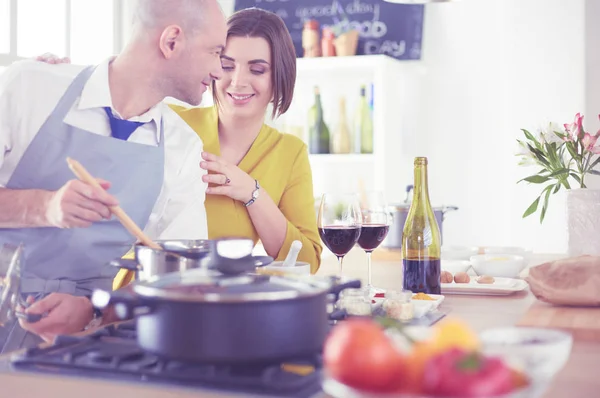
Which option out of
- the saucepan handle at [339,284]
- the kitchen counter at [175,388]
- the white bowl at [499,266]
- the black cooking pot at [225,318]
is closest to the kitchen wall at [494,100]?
the white bowl at [499,266]

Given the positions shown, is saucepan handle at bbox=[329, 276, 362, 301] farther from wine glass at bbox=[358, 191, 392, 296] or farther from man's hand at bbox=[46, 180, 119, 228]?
wine glass at bbox=[358, 191, 392, 296]

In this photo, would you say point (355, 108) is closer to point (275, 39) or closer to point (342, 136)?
point (342, 136)

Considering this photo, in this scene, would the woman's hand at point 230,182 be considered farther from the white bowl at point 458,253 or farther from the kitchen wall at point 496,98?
the kitchen wall at point 496,98

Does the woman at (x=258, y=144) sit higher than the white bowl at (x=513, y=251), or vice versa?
the woman at (x=258, y=144)

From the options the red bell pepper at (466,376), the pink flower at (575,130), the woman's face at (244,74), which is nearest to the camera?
the red bell pepper at (466,376)

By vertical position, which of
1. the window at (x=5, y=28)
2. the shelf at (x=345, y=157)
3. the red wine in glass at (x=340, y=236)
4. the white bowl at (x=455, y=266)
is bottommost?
the white bowl at (x=455, y=266)

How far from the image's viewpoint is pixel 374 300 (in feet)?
4.55

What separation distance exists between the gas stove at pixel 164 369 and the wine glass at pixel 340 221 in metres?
0.61

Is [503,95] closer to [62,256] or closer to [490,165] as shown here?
[490,165]

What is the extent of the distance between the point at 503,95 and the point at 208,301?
3.41m

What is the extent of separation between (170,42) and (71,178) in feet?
1.41

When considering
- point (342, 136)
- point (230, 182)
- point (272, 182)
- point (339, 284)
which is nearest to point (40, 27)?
point (342, 136)

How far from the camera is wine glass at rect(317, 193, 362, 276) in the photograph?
155cm

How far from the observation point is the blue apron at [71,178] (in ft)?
5.75
